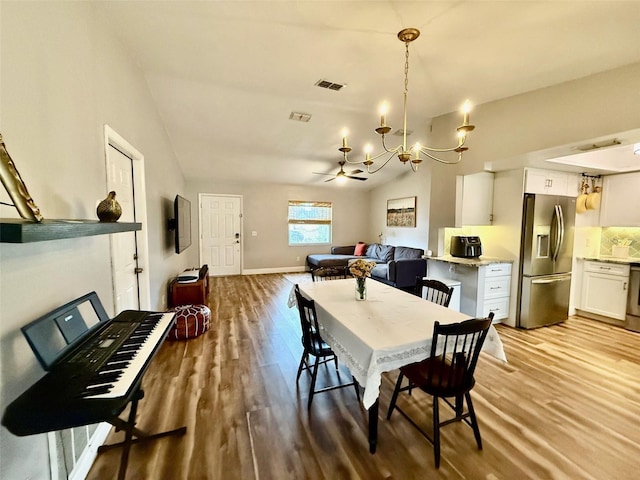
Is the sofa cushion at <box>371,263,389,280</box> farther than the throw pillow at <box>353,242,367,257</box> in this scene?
No

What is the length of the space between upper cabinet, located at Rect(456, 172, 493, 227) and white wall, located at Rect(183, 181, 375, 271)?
13.6 ft

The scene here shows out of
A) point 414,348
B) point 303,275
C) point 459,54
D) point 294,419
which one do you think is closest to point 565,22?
point 459,54

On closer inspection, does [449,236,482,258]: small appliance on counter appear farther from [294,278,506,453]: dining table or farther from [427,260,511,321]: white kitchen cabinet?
[294,278,506,453]: dining table

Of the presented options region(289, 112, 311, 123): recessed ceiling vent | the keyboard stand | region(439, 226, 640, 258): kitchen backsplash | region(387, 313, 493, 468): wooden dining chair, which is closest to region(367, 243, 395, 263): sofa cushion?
region(439, 226, 640, 258): kitchen backsplash

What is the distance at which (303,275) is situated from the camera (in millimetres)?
7113

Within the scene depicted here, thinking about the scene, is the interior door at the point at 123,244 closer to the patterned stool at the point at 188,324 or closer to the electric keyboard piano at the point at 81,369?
the patterned stool at the point at 188,324

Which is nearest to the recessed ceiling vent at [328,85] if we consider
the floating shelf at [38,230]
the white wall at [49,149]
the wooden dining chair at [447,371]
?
the white wall at [49,149]

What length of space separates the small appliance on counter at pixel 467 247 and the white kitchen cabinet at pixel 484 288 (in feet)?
0.73

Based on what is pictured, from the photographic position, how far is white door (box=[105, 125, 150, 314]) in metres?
2.16

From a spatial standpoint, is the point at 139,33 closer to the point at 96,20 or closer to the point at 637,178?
the point at 96,20

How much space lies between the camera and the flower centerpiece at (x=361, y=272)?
2.21 meters

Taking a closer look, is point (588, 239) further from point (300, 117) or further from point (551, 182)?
point (300, 117)

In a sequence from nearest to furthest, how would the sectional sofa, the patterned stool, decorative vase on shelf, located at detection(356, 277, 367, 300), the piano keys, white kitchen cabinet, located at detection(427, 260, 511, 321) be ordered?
the piano keys
decorative vase on shelf, located at detection(356, 277, 367, 300)
the patterned stool
white kitchen cabinet, located at detection(427, 260, 511, 321)
the sectional sofa

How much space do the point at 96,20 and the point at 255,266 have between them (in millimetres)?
5705
